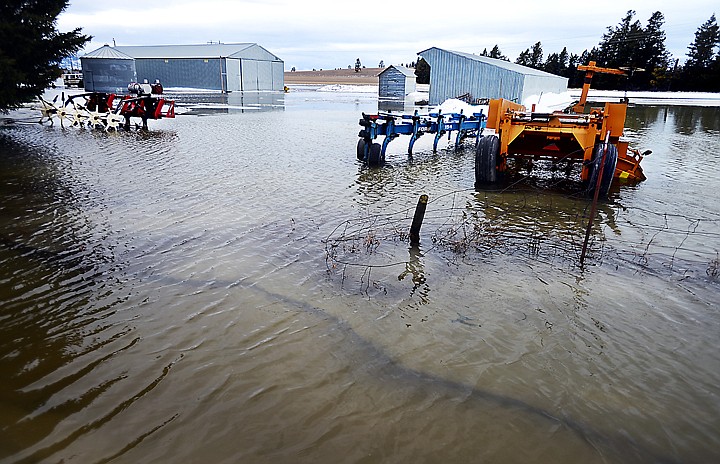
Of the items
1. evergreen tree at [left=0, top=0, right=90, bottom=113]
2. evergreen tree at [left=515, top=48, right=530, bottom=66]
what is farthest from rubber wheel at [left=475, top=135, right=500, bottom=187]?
evergreen tree at [left=515, top=48, right=530, bottom=66]

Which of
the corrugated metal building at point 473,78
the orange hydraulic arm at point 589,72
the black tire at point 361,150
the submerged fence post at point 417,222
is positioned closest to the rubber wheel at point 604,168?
the orange hydraulic arm at point 589,72

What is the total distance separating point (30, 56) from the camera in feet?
53.5

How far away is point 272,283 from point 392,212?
11.8 ft

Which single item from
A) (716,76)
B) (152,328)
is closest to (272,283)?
(152,328)

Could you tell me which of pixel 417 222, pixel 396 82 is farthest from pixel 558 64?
pixel 417 222

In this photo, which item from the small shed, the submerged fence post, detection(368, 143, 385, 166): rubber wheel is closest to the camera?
the submerged fence post

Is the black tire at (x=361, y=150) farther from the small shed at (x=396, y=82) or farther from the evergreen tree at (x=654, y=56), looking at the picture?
the evergreen tree at (x=654, y=56)

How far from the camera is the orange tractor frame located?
31.7 ft

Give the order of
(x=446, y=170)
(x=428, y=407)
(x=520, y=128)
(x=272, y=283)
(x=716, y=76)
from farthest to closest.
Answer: (x=716, y=76)
(x=446, y=170)
(x=520, y=128)
(x=272, y=283)
(x=428, y=407)

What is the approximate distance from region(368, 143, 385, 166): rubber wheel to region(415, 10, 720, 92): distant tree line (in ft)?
181

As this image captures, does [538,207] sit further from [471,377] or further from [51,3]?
[51,3]

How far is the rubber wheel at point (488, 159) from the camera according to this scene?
404 inches

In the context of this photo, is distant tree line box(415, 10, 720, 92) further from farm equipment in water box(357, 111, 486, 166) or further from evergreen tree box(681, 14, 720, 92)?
farm equipment in water box(357, 111, 486, 166)

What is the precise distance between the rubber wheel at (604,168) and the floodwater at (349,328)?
537 mm
